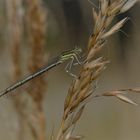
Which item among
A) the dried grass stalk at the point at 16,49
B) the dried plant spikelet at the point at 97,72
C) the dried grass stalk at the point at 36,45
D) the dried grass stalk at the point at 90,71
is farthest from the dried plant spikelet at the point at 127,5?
the dried grass stalk at the point at 16,49

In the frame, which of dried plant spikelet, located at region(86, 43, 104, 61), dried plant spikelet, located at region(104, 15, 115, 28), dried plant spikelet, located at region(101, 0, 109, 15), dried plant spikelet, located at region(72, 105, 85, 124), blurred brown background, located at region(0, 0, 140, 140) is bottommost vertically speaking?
dried plant spikelet, located at region(72, 105, 85, 124)

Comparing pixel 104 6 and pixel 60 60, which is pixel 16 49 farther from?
pixel 104 6

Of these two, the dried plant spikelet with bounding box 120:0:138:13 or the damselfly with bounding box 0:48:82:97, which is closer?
the dried plant spikelet with bounding box 120:0:138:13

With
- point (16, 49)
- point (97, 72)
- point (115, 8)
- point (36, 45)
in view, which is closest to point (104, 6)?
point (115, 8)

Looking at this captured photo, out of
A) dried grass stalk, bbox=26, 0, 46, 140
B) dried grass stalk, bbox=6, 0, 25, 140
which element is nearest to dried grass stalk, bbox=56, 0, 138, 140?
dried grass stalk, bbox=26, 0, 46, 140

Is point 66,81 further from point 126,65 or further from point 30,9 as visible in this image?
point 30,9

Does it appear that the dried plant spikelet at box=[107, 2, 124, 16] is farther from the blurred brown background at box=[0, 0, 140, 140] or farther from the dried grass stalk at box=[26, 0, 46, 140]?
the dried grass stalk at box=[26, 0, 46, 140]
